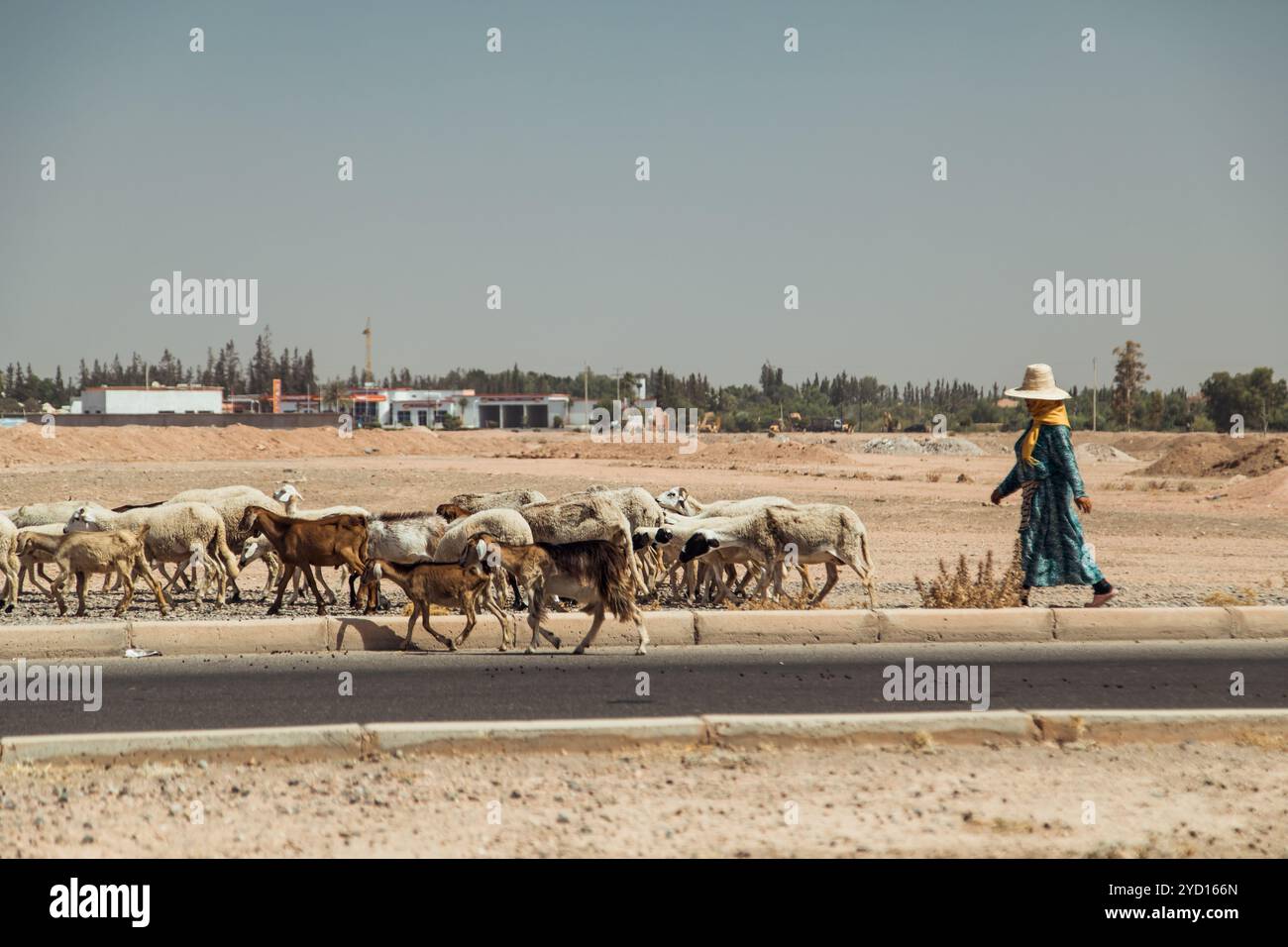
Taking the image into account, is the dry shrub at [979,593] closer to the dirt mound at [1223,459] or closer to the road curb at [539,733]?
the road curb at [539,733]

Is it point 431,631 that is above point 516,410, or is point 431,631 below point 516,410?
below

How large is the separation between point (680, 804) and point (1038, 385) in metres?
8.72

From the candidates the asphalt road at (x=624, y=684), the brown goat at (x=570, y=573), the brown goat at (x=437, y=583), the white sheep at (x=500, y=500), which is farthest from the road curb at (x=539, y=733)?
the white sheep at (x=500, y=500)

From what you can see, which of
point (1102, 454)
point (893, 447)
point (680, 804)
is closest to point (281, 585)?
A: point (680, 804)

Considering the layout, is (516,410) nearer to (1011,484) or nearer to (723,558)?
(723,558)

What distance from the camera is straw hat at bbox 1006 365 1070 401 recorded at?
46.9 feet

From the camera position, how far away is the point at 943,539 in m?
27.8

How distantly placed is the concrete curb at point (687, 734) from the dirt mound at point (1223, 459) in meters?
48.9

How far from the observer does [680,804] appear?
286 inches

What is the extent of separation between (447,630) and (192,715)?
3.96 metres

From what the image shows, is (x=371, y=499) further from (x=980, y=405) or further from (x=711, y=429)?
(x=980, y=405)

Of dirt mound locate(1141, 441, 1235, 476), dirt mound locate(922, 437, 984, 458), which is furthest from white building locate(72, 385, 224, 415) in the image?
dirt mound locate(1141, 441, 1235, 476)

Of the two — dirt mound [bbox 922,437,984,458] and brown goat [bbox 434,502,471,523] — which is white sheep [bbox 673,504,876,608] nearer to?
brown goat [bbox 434,502,471,523]
